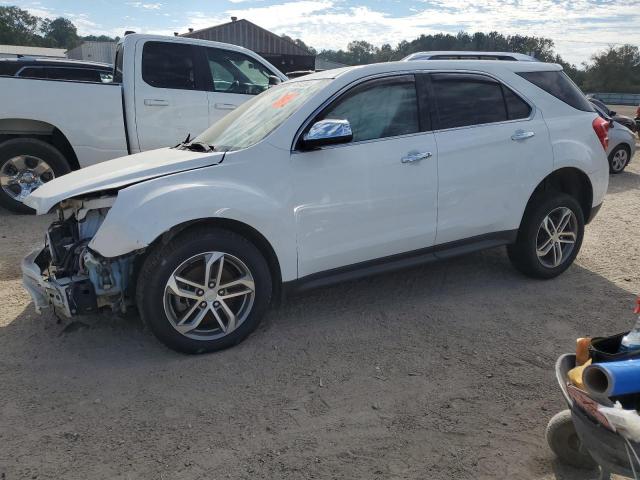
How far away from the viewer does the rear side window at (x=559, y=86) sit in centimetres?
465

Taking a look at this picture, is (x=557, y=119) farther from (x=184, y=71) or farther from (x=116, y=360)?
Answer: (x=184, y=71)

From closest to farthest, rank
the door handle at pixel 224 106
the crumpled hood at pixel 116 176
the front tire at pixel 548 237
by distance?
the crumpled hood at pixel 116 176
the front tire at pixel 548 237
the door handle at pixel 224 106

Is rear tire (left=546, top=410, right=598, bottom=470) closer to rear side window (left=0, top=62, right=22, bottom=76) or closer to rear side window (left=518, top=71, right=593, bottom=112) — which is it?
rear side window (left=518, top=71, right=593, bottom=112)

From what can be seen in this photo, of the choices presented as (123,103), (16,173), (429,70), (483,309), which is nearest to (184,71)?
(123,103)

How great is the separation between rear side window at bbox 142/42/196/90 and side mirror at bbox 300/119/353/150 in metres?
4.13

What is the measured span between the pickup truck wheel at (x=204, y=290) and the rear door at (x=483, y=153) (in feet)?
5.16

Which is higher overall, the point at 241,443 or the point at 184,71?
the point at 184,71

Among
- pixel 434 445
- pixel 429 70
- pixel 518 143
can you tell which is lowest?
pixel 434 445

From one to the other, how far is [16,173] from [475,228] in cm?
564

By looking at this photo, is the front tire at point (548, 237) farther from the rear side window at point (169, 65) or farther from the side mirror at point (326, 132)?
the rear side window at point (169, 65)

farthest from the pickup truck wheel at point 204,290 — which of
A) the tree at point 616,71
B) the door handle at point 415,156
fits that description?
the tree at point 616,71

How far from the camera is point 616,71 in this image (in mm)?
80625

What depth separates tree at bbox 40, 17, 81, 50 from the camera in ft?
342

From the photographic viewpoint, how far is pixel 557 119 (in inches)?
182
